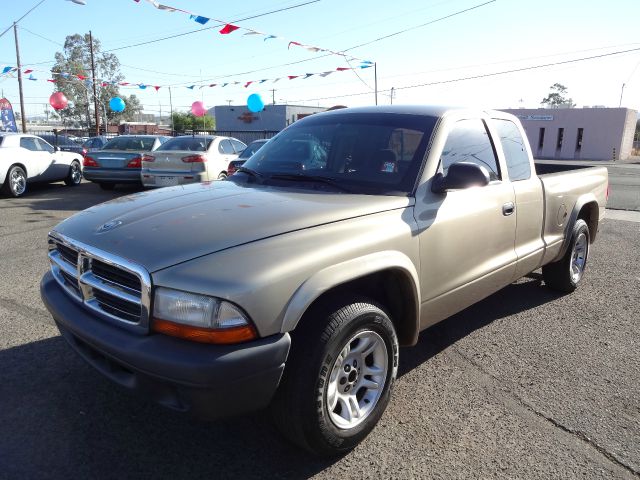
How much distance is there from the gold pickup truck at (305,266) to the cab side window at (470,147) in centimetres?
1

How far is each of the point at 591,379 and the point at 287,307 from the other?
2426 millimetres

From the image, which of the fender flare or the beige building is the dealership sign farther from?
the beige building

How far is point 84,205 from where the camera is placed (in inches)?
419

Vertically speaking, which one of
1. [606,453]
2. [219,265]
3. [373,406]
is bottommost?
[606,453]

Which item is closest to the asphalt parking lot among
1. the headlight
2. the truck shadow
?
the truck shadow

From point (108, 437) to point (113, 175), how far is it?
10.7 metres

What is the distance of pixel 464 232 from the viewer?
325cm

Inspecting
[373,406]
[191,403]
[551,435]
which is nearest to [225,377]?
[191,403]

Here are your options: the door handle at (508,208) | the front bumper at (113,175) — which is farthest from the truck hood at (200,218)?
the front bumper at (113,175)

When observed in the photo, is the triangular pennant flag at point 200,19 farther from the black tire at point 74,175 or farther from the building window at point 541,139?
the building window at point 541,139

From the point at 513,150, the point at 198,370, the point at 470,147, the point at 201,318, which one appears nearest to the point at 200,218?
the point at 201,318

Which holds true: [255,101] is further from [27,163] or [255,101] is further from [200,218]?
[200,218]

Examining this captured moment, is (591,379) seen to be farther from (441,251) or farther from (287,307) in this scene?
(287,307)

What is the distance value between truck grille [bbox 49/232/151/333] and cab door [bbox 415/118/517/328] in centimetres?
158
